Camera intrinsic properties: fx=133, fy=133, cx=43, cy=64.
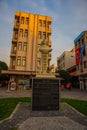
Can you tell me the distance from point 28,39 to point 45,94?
28325mm

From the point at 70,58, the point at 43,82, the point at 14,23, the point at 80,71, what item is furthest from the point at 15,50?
the point at 70,58

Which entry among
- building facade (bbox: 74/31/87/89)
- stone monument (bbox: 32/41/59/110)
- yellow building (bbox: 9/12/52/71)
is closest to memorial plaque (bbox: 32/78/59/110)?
stone monument (bbox: 32/41/59/110)

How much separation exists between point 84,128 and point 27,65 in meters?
29.6

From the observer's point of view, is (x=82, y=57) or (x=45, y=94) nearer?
(x=45, y=94)

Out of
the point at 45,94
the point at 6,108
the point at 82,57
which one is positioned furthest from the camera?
the point at 82,57

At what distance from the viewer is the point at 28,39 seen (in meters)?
37.2

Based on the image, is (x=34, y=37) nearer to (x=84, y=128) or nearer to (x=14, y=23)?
(x=14, y=23)

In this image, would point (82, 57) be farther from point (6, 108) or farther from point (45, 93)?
point (6, 108)

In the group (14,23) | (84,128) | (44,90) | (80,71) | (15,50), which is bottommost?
(84,128)

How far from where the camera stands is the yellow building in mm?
35625

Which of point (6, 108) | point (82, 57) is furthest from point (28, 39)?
point (6, 108)

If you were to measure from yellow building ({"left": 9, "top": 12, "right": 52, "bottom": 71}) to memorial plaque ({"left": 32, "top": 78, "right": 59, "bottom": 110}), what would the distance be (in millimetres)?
23719

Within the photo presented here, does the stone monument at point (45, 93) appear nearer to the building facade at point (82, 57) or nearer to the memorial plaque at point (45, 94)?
the memorial plaque at point (45, 94)

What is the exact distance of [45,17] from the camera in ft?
130
